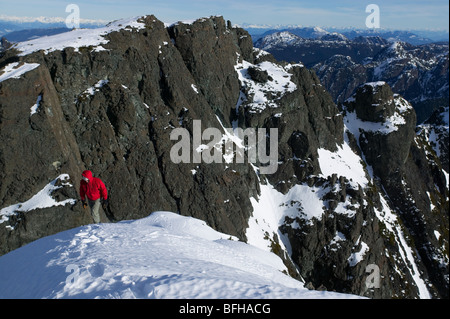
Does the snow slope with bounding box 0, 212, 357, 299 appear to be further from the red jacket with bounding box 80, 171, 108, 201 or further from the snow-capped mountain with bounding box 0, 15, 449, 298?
the red jacket with bounding box 80, 171, 108, 201

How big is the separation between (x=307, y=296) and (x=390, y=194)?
104 metres

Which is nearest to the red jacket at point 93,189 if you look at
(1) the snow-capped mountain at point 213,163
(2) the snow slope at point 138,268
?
(1) the snow-capped mountain at point 213,163

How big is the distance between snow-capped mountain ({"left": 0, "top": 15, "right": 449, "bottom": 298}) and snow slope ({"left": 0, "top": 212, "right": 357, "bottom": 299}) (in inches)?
5.3

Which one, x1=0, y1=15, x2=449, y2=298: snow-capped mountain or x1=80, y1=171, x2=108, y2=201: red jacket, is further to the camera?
x1=0, y1=15, x2=449, y2=298: snow-capped mountain

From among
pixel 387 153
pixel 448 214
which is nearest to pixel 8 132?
pixel 387 153

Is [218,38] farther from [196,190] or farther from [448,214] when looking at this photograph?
[448,214]

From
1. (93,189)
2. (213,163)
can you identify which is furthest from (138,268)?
(213,163)

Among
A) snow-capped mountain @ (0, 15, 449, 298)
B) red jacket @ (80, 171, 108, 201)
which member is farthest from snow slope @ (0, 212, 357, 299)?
red jacket @ (80, 171, 108, 201)

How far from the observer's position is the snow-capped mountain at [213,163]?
122 feet

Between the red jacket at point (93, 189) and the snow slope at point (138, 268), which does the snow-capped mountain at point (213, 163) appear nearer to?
the snow slope at point (138, 268)

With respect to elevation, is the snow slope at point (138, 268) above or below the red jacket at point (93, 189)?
below

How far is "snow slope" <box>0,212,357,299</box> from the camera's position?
10797 mm

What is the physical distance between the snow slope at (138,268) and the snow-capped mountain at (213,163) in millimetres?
136

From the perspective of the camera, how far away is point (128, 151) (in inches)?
2071
